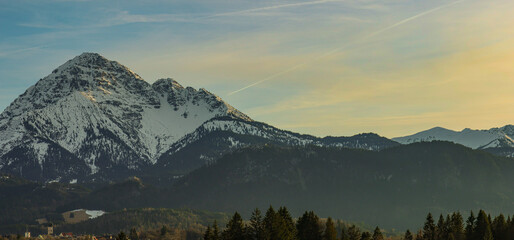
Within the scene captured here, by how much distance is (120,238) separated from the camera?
189 metres

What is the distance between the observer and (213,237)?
652 feet

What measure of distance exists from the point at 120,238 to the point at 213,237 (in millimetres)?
27569
